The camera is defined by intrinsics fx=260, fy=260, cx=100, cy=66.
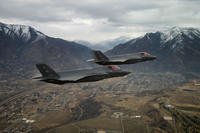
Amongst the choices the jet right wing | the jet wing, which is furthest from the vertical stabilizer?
the jet right wing

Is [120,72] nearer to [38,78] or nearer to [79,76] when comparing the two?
[79,76]

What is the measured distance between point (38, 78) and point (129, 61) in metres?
41.2

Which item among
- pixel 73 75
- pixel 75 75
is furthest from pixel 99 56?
pixel 73 75

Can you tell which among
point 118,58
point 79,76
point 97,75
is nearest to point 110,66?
point 118,58

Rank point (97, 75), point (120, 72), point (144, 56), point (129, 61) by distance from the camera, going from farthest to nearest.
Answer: point (144, 56) → point (129, 61) → point (120, 72) → point (97, 75)

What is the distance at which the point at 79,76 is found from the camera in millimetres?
86125

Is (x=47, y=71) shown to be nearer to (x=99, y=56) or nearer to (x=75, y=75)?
(x=75, y=75)

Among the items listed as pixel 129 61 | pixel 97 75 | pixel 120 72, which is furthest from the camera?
pixel 129 61

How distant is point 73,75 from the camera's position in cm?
8662

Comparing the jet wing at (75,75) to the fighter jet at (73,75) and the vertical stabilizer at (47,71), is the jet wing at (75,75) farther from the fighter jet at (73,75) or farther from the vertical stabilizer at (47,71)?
the vertical stabilizer at (47,71)

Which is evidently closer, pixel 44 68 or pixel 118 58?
pixel 44 68

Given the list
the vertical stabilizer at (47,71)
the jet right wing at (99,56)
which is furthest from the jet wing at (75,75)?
the jet right wing at (99,56)

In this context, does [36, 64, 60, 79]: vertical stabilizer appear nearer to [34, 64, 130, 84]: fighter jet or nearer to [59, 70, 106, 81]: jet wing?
[34, 64, 130, 84]: fighter jet

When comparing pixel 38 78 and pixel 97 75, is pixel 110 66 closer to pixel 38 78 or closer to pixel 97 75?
pixel 97 75
